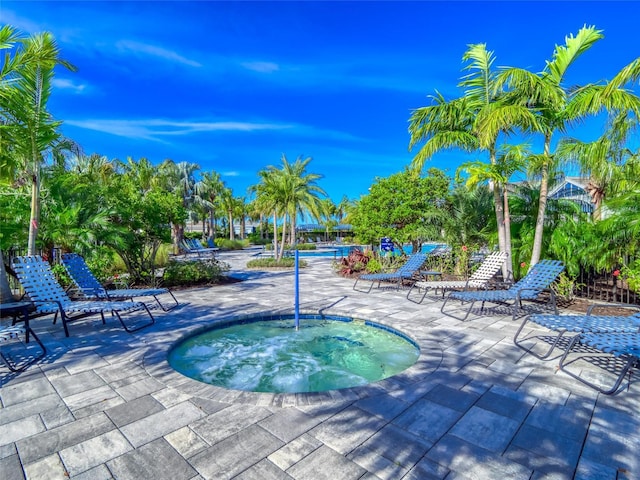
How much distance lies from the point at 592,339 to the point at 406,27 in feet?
36.6

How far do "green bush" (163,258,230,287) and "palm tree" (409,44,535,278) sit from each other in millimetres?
6532

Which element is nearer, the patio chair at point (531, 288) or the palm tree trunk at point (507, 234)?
the patio chair at point (531, 288)

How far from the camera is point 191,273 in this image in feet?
30.7

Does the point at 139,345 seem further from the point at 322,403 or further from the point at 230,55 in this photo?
the point at 230,55

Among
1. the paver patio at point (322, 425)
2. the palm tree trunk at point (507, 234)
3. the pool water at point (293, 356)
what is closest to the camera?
the paver patio at point (322, 425)

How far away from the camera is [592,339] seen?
A: 300cm

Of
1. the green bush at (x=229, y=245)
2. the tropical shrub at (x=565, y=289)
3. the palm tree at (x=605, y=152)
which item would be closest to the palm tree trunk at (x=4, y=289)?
the tropical shrub at (x=565, y=289)

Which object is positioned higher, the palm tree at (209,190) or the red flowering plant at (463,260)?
the palm tree at (209,190)

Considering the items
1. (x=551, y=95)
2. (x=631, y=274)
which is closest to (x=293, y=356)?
(x=631, y=274)

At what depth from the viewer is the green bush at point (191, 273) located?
918 cm

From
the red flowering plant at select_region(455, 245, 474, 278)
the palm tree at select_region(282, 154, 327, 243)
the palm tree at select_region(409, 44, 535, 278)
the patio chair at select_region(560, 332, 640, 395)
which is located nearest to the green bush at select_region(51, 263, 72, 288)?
the palm tree at select_region(409, 44, 535, 278)

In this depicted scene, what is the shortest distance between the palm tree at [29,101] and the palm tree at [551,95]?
27.5 ft

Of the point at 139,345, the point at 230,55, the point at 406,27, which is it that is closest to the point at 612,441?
the point at 139,345

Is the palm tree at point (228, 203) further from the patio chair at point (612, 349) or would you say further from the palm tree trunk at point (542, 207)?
the patio chair at point (612, 349)
